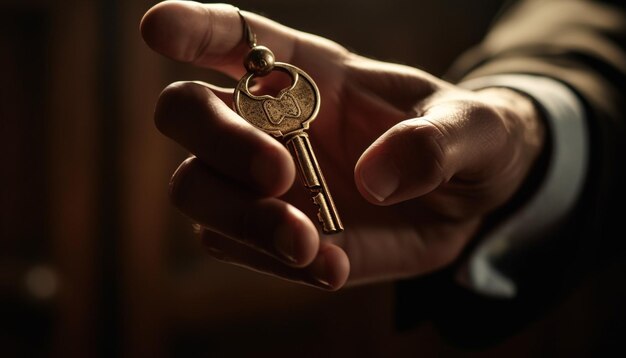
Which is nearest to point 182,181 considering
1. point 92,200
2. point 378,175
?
point 378,175

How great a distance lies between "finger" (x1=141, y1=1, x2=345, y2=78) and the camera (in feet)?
2.12

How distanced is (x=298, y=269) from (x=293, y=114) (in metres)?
0.16

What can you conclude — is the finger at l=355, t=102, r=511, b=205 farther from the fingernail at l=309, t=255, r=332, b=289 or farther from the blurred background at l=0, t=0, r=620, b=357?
the blurred background at l=0, t=0, r=620, b=357

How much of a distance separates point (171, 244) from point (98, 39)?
51cm

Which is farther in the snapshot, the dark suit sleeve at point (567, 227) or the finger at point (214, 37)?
the dark suit sleeve at point (567, 227)

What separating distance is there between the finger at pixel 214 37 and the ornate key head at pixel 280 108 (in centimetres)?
7

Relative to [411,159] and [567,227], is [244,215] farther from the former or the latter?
[567,227]

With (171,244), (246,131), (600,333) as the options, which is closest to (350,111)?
(246,131)

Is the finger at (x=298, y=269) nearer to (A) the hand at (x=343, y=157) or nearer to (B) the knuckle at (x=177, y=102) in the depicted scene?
(A) the hand at (x=343, y=157)

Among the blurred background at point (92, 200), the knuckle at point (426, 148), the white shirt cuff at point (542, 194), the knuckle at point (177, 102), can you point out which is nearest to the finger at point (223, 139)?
the knuckle at point (177, 102)

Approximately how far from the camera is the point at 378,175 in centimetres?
58

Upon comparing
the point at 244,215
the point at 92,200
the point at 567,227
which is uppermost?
the point at 244,215

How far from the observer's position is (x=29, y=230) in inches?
55.6

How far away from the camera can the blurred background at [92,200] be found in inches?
53.2
